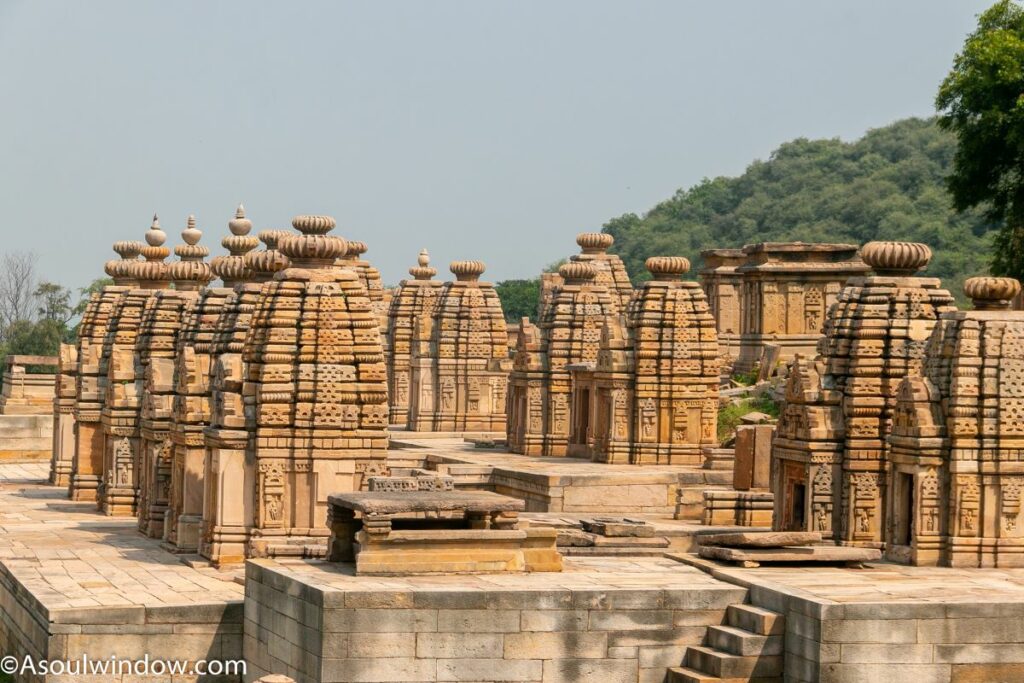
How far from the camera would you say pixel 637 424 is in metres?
40.3

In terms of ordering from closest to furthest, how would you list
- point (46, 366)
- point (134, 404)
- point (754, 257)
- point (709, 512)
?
point (709, 512)
point (134, 404)
point (754, 257)
point (46, 366)

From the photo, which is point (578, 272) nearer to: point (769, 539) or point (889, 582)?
point (769, 539)

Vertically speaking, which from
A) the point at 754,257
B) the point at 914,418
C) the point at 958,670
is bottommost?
the point at 958,670

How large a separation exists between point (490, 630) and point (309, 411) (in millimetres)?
5966

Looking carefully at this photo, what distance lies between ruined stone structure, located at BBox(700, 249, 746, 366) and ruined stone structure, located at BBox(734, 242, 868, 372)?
0.38 m

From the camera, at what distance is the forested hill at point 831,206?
86.2 m

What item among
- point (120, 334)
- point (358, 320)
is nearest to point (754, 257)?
point (120, 334)

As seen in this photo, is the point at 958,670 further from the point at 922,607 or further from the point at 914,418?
the point at 914,418

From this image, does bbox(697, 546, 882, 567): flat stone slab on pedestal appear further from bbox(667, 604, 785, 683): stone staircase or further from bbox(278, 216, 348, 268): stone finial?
bbox(278, 216, 348, 268): stone finial

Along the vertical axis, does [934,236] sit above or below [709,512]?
above

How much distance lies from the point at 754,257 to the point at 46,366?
2870 centimetres

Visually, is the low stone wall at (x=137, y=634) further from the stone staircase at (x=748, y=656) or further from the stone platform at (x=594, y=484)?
the stone platform at (x=594, y=484)

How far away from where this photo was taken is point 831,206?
95062 millimetres

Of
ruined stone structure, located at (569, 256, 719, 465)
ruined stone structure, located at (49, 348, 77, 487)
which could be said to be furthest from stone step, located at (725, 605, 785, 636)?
ruined stone structure, located at (49, 348, 77, 487)
